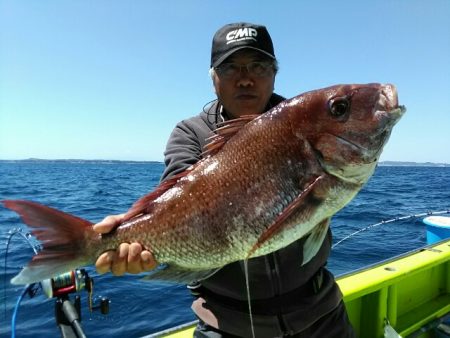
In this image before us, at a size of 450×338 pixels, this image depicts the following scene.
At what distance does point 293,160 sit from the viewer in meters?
1.98

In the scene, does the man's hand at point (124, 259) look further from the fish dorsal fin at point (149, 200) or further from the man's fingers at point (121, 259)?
the fish dorsal fin at point (149, 200)

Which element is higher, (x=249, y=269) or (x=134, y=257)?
(x=134, y=257)

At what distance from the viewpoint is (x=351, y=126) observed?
76.9 inches

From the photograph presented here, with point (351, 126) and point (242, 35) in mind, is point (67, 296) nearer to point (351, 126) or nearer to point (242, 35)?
point (242, 35)

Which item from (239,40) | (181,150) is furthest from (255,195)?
(239,40)

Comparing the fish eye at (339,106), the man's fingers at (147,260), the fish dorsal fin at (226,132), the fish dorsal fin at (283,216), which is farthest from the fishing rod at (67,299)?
the fish eye at (339,106)

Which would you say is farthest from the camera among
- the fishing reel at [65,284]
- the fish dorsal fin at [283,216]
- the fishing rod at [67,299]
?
the fishing reel at [65,284]

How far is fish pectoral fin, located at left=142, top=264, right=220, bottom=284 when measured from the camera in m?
2.12

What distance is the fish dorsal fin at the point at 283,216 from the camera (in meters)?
1.89

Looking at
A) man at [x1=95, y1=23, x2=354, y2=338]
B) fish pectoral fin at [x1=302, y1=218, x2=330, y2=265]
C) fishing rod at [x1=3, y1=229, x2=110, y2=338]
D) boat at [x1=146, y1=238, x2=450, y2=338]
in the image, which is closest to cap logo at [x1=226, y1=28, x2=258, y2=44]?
man at [x1=95, y1=23, x2=354, y2=338]

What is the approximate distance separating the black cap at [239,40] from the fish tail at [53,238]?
4.47ft

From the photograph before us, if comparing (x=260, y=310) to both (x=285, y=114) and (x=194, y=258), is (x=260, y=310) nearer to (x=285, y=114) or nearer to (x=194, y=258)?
(x=194, y=258)

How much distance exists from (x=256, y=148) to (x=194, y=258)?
2.17 ft

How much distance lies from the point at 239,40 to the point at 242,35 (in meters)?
0.04
